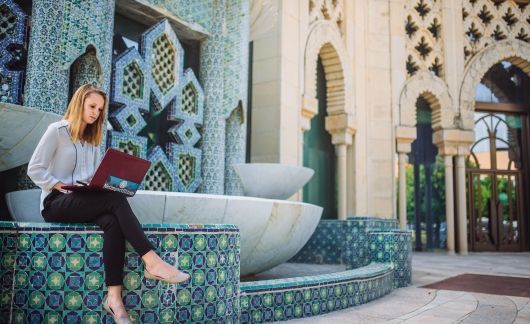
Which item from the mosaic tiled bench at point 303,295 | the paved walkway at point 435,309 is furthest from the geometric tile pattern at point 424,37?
the mosaic tiled bench at point 303,295

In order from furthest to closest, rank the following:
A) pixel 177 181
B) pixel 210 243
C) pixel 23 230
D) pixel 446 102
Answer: pixel 446 102
pixel 177 181
pixel 210 243
pixel 23 230

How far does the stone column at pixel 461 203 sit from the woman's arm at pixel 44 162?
9.22m

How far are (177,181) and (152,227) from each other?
382 centimetres

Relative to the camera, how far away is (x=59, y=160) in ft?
7.34

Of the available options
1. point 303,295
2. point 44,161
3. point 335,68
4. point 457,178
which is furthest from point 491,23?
point 44,161

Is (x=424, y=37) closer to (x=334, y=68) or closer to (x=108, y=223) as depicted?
(x=334, y=68)

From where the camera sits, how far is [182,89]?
6.12 m

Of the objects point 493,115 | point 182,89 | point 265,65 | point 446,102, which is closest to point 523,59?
point 493,115

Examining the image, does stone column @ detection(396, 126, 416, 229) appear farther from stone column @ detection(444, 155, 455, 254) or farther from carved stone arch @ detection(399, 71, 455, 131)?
stone column @ detection(444, 155, 455, 254)

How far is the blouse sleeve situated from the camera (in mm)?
2121

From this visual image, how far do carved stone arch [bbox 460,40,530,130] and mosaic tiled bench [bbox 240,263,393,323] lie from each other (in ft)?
24.8

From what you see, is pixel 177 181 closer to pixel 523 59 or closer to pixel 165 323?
pixel 165 323

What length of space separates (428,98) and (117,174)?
922 cm

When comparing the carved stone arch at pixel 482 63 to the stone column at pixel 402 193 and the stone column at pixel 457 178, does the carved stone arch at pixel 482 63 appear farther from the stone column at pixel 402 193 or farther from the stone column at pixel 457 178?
the stone column at pixel 402 193
